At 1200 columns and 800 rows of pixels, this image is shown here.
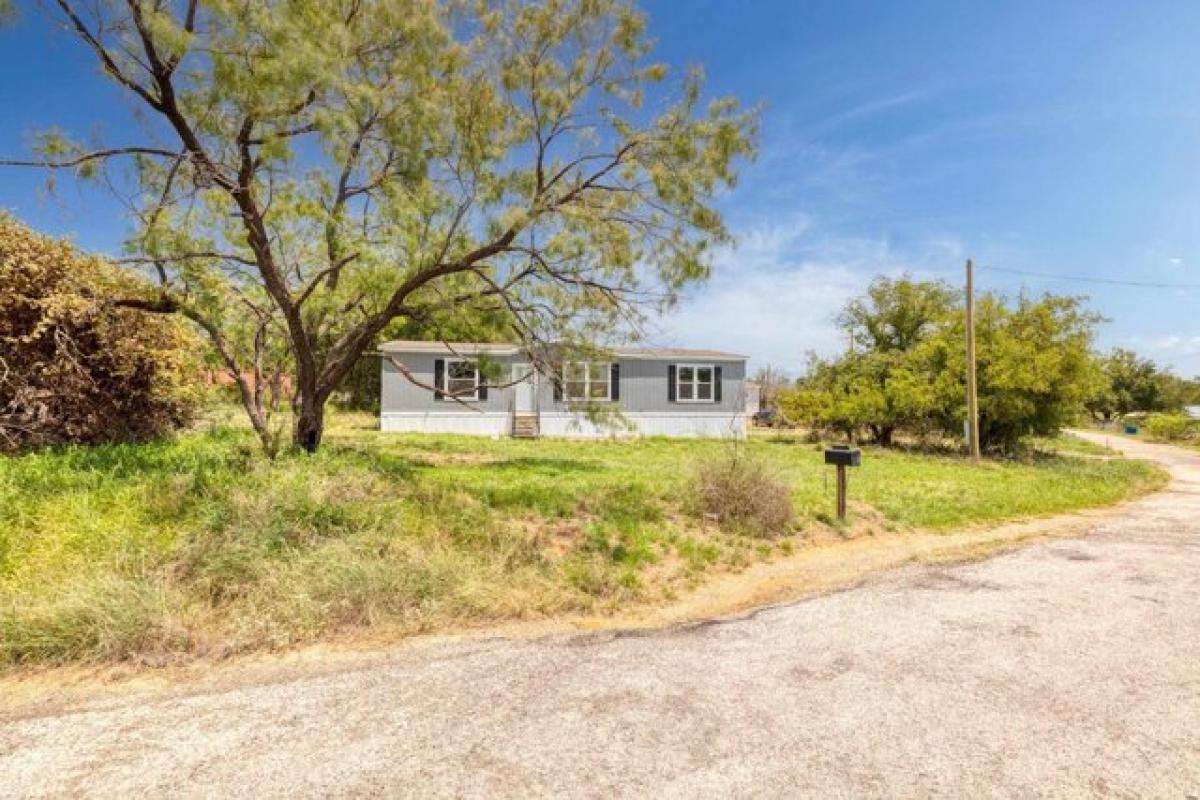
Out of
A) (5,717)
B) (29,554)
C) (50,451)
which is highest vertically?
(50,451)

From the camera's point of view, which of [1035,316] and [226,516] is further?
[1035,316]

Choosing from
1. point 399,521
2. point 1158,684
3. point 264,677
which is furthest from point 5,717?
point 1158,684

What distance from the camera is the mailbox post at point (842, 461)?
22.2 feet

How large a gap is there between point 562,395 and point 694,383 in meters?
5.05

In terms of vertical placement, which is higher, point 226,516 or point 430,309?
point 430,309

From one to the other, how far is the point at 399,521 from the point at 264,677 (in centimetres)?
196

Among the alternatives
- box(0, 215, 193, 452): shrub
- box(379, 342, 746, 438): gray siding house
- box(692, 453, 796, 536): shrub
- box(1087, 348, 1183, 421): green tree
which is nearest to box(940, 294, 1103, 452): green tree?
box(379, 342, 746, 438): gray siding house

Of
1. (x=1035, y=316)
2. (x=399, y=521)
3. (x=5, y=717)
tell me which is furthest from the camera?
Result: (x=1035, y=316)

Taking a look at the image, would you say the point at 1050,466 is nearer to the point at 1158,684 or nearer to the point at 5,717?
the point at 1158,684

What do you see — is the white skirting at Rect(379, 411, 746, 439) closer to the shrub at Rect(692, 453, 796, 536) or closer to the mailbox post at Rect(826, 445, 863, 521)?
the mailbox post at Rect(826, 445, 863, 521)

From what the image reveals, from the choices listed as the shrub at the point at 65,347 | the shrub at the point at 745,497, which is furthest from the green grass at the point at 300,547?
the shrub at the point at 65,347

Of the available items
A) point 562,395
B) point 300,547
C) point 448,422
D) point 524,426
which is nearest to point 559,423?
point 524,426

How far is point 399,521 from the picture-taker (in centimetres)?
499

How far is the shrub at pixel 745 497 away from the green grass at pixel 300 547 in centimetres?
21
